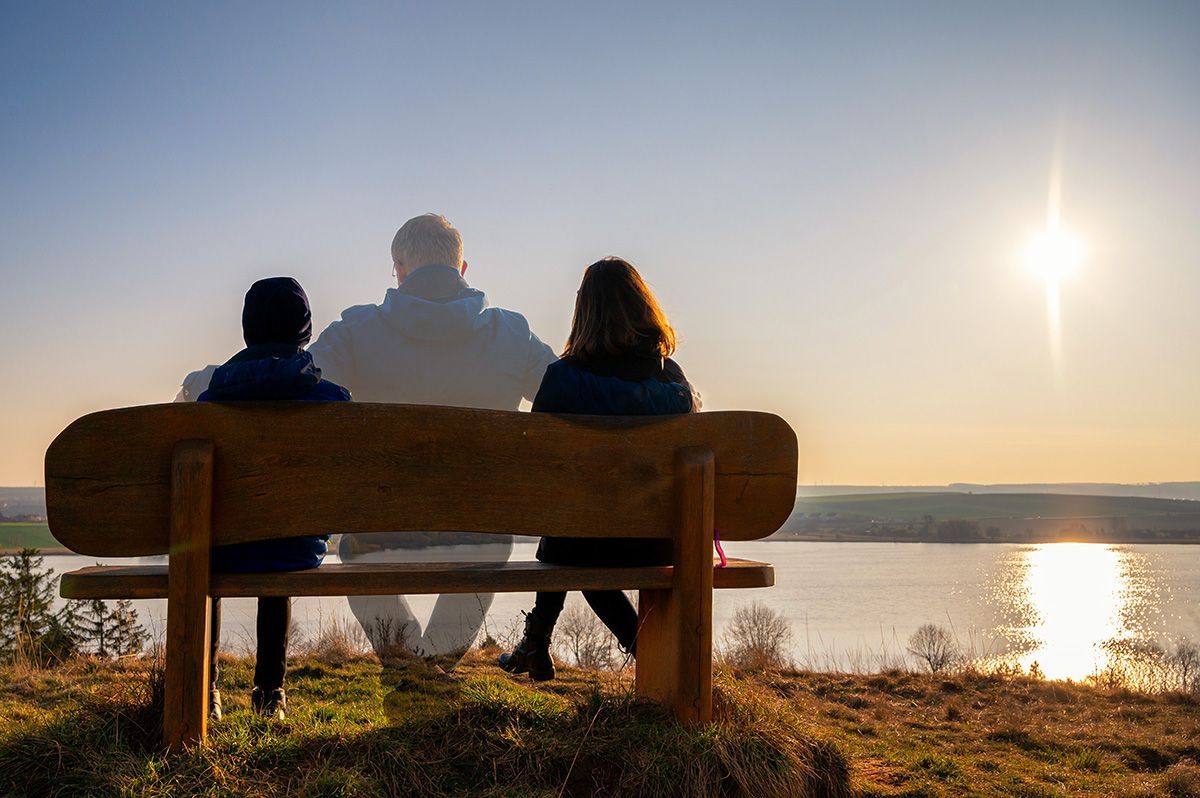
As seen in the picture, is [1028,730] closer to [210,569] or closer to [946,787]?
[946,787]

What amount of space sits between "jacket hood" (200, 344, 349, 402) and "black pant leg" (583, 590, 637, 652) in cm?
139

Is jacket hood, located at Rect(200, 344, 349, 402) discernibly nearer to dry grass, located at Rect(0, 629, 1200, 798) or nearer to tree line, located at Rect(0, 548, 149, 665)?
dry grass, located at Rect(0, 629, 1200, 798)

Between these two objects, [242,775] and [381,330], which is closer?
[242,775]

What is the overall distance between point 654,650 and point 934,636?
22.6 feet

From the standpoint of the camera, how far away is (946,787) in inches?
159

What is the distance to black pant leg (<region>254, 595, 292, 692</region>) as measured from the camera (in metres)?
3.86

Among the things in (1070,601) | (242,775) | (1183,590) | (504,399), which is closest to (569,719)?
(242,775)

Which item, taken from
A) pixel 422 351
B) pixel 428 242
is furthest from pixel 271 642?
pixel 428 242

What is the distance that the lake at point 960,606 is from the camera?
25.1 ft

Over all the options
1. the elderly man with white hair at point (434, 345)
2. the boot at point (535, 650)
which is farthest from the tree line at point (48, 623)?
the boot at point (535, 650)

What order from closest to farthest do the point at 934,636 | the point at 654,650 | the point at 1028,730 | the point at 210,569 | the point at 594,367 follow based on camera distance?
the point at 210,569 → the point at 654,650 → the point at 594,367 → the point at 1028,730 → the point at 934,636

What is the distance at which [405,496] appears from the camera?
3215 millimetres

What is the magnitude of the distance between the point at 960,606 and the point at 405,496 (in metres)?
15.7

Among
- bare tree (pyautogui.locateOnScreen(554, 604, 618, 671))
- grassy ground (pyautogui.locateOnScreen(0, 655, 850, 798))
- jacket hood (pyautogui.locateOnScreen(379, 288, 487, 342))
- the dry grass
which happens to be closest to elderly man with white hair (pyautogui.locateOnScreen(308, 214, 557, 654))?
jacket hood (pyautogui.locateOnScreen(379, 288, 487, 342))
